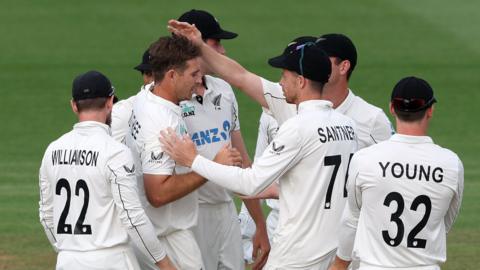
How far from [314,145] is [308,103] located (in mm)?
311

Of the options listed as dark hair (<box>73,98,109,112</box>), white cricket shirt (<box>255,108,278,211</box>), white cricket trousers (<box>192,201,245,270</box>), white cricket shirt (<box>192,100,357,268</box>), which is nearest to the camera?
white cricket shirt (<box>192,100,357,268</box>)

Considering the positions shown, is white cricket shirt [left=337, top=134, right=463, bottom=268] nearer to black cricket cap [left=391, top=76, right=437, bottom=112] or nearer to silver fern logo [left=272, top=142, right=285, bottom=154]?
black cricket cap [left=391, top=76, right=437, bottom=112]

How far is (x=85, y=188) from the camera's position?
7.96m

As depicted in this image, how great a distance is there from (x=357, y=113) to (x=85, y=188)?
90.0 inches

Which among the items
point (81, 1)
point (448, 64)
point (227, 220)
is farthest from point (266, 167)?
point (81, 1)

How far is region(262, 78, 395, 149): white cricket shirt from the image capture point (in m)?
9.03

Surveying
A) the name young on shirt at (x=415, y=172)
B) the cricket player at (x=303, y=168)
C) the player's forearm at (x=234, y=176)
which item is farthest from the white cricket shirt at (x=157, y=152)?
the name young on shirt at (x=415, y=172)

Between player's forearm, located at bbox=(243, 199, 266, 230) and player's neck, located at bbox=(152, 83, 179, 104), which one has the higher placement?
player's neck, located at bbox=(152, 83, 179, 104)

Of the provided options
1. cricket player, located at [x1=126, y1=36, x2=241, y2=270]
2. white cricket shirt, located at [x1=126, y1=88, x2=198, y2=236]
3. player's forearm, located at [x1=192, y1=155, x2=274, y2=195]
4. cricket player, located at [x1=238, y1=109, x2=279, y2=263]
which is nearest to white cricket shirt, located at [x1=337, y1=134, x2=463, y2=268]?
player's forearm, located at [x1=192, y1=155, x2=274, y2=195]

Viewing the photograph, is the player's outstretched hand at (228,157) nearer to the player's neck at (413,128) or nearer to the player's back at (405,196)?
the player's back at (405,196)

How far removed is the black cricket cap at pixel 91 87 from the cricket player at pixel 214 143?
1.15m

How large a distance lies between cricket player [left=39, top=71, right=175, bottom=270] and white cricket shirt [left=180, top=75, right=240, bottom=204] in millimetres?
1107

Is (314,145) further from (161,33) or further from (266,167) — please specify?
(161,33)

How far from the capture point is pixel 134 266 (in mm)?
8141
